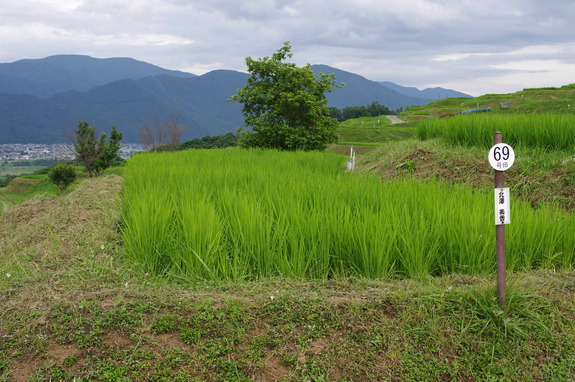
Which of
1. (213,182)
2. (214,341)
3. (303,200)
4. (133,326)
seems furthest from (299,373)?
(213,182)

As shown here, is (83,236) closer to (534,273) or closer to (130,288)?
(130,288)

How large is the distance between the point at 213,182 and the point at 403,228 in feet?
10.8

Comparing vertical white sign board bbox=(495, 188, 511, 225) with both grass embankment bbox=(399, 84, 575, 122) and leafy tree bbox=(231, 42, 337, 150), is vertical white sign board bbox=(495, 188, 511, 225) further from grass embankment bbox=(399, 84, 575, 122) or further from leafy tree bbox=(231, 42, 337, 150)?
grass embankment bbox=(399, 84, 575, 122)

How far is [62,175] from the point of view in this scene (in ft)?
136

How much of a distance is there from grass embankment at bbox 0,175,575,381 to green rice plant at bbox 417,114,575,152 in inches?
252

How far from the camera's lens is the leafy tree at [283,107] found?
2116 cm

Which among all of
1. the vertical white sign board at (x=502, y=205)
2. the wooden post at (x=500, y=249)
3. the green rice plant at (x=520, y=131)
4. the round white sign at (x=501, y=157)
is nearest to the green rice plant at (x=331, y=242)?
the wooden post at (x=500, y=249)

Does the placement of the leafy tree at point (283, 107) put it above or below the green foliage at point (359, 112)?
below

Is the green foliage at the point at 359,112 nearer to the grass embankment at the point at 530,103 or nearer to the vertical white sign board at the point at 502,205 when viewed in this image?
the grass embankment at the point at 530,103

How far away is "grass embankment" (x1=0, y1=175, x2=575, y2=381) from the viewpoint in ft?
9.04

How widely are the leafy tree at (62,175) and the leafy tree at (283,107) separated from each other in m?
27.0

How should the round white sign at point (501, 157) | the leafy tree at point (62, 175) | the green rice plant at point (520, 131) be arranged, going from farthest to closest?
1. the leafy tree at point (62, 175)
2. the green rice plant at point (520, 131)
3. the round white sign at point (501, 157)

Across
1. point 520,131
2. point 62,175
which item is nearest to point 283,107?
point 520,131

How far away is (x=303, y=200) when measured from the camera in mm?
4977
